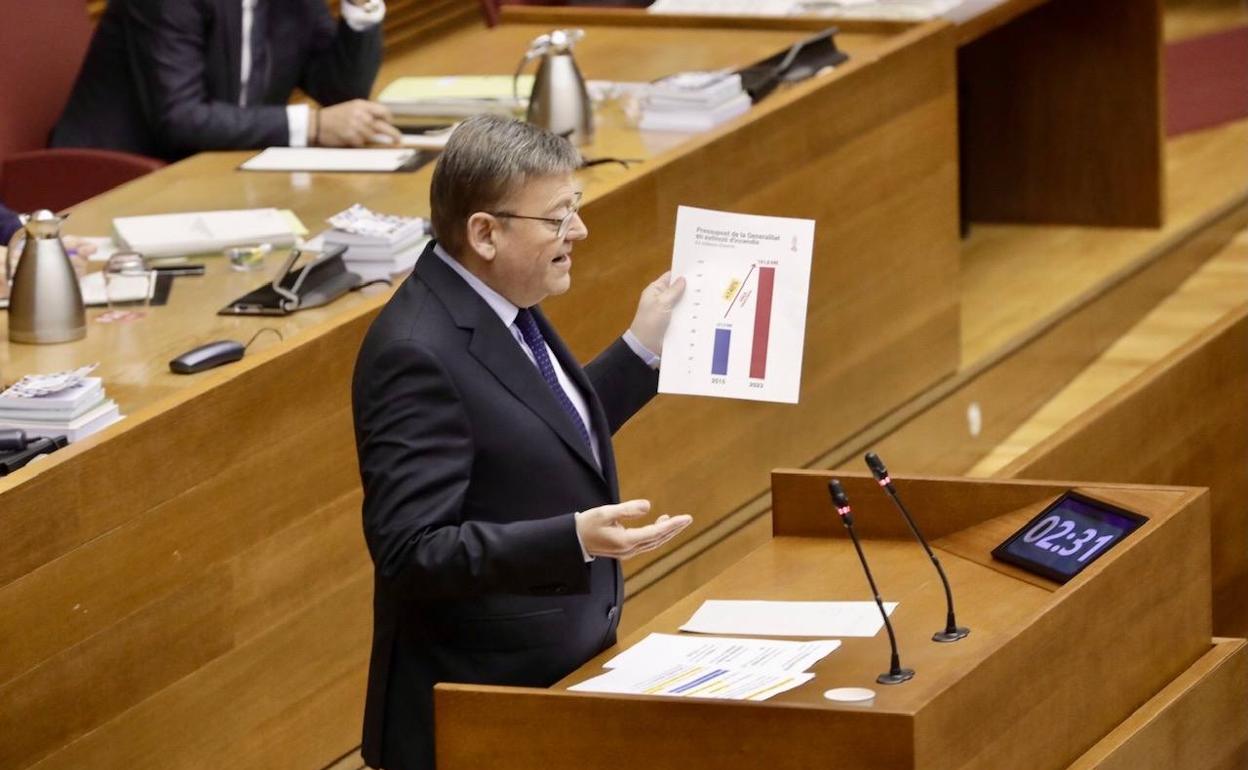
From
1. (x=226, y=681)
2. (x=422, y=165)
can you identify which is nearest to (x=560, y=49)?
(x=422, y=165)

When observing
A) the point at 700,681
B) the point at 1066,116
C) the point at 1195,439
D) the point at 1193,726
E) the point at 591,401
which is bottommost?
the point at 1195,439

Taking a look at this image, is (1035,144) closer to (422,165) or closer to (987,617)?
(422,165)

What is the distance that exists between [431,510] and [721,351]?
0.46m

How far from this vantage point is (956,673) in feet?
7.35

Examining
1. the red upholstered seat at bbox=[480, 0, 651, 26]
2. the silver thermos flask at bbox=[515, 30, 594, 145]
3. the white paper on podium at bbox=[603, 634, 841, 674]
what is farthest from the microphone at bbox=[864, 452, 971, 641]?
the red upholstered seat at bbox=[480, 0, 651, 26]

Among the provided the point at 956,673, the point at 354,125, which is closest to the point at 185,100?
the point at 354,125

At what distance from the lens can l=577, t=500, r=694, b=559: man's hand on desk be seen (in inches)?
87.6

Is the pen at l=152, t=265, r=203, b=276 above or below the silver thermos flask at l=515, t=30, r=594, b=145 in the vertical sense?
below

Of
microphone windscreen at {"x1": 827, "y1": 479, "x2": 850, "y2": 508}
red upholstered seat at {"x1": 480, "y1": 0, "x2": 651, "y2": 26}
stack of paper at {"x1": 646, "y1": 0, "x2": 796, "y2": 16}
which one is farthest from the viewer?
red upholstered seat at {"x1": 480, "y1": 0, "x2": 651, "y2": 26}

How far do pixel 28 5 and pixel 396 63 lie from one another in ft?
3.26

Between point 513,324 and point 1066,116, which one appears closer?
point 513,324

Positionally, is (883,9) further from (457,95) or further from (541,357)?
(541,357)

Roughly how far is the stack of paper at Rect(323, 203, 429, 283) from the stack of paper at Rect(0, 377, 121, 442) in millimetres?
740

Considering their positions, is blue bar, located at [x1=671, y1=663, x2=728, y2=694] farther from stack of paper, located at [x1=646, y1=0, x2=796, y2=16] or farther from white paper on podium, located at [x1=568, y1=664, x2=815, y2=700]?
stack of paper, located at [x1=646, y1=0, x2=796, y2=16]
